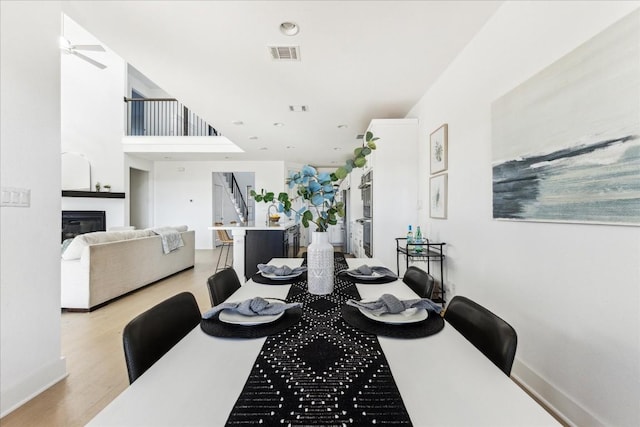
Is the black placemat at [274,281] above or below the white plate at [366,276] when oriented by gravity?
below

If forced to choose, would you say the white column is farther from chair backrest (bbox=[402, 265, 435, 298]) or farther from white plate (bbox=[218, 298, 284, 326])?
white plate (bbox=[218, 298, 284, 326])

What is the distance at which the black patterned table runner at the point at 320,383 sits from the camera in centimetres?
56

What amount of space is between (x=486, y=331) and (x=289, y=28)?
A: 245 centimetres

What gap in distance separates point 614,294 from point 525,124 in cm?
104

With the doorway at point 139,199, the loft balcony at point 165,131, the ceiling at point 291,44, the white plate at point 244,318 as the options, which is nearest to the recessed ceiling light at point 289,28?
the ceiling at point 291,44

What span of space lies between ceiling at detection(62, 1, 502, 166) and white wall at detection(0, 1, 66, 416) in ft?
1.65

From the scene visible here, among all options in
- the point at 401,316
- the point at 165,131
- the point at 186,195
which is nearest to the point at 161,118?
the point at 165,131

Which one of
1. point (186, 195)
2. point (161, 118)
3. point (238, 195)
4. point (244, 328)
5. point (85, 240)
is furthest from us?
point (238, 195)

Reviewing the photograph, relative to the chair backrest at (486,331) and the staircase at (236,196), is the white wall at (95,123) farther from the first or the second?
the chair backrest at (486,331)

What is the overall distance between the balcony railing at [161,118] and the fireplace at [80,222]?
2.35m

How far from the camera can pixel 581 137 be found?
144 cm

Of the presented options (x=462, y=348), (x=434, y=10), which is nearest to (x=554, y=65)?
(x=434, y=10)

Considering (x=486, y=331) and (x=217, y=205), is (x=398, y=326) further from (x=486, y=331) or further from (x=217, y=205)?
(x=217, y=205)

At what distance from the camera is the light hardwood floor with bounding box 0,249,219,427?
5.43 ft
